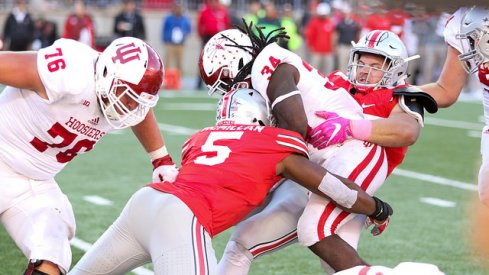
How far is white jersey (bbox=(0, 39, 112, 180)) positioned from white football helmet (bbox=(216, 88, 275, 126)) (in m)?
0.58

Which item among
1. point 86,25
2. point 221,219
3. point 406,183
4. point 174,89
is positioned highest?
point 221,219

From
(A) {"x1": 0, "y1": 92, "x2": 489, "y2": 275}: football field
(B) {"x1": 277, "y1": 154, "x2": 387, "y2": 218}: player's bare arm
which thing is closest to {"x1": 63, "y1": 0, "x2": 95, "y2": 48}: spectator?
(A) {"x1": 0, "y1": 92, "x2": 489, "y2": 275}: football field

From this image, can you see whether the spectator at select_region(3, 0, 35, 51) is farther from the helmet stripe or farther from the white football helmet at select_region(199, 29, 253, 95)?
the helmet stripe

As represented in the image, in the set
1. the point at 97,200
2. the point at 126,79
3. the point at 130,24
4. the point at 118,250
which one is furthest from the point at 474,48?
the point at 130,24

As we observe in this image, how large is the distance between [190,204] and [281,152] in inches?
18.1

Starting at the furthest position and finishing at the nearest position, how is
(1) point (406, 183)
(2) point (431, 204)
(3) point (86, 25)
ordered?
(3) point (86, 25)
(1) point (406, 183)
(2) point (431, 204)

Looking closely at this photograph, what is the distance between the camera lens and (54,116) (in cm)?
416

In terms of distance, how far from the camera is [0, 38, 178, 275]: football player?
4.06m

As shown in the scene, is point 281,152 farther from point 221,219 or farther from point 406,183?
point 406,183

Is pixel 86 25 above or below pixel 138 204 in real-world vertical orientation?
below

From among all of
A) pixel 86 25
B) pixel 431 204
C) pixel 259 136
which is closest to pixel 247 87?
pixel 259 136

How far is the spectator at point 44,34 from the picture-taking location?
20.0 metres

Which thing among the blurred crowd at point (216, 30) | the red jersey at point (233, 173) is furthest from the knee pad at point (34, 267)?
the blurred crowd at point (216, 30)

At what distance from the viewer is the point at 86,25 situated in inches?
721
